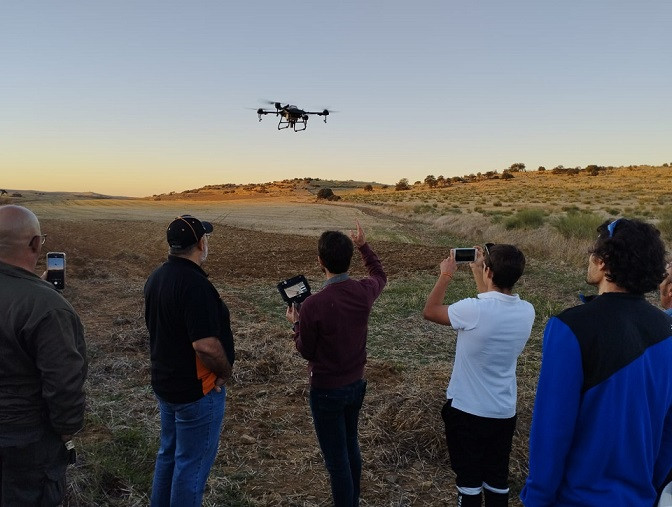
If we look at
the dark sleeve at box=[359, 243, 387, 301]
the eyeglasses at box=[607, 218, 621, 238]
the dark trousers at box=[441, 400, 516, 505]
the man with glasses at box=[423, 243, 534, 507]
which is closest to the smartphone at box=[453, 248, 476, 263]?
the man with glasses at box=[423, 243, 534, 507]

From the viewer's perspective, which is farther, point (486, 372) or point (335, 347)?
point (335, 347)

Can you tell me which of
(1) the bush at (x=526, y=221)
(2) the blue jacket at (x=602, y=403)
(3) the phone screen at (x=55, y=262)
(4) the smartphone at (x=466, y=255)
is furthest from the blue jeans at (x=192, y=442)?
(1) the bush at (x=526, y=221)

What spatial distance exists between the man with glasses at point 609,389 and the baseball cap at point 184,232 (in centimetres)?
211

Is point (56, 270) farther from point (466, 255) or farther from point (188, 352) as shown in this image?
point (466, 255)

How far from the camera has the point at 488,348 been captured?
10.7ft

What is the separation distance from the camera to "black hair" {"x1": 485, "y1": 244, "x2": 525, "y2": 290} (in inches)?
126

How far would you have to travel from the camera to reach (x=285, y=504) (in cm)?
414

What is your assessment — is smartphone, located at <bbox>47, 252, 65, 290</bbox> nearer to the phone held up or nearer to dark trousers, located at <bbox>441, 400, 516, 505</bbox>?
the phone held up

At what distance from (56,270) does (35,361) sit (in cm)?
142

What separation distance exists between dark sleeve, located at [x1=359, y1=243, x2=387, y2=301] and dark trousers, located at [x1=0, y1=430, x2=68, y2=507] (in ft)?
6.84

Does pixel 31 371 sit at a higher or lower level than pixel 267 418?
higher

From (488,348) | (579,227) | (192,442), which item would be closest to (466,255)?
(488,348)

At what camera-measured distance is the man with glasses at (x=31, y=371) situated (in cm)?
256

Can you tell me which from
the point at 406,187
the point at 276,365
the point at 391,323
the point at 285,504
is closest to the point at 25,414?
the point at 285,504
